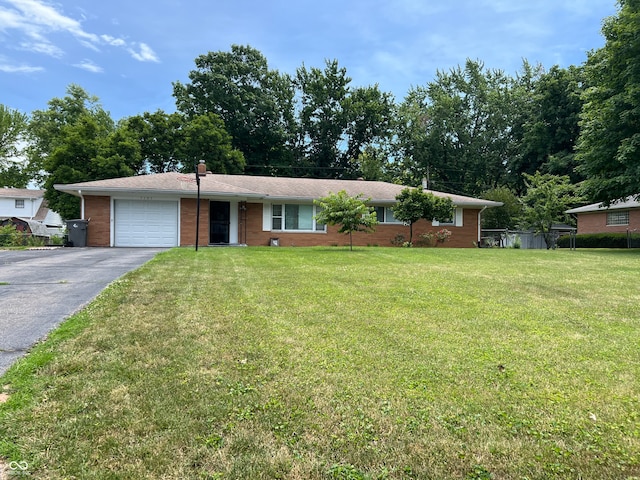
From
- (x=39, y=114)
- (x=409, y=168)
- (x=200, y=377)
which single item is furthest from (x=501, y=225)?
(x=39, y=114)

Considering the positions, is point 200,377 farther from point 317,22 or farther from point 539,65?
point 539,65

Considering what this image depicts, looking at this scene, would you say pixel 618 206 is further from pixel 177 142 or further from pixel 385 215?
pixel 177 142

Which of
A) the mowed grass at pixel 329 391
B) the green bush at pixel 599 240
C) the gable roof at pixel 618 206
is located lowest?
the mowed grass at pixel 329 391

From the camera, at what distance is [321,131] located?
3875cm

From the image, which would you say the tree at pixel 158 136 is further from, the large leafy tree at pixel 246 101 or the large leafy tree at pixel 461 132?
the large leafy tree at pixel 461 132

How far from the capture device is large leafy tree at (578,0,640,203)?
15250mm

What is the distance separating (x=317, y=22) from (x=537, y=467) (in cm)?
1781

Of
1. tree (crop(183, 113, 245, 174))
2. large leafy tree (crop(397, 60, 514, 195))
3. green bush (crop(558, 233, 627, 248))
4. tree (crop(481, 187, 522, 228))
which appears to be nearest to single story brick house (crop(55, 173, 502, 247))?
tree (crop(481, 187, 522, 228))

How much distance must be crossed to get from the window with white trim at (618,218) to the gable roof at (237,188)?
1197 cm

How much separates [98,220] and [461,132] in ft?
111

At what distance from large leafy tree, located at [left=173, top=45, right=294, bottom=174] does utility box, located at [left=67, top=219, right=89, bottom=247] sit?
20.9 metres

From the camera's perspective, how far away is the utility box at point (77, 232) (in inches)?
635

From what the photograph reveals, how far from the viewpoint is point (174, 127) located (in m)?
30.0

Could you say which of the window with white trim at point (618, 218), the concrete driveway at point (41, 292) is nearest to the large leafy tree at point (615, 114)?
the window with white trim at point (618, 218)
